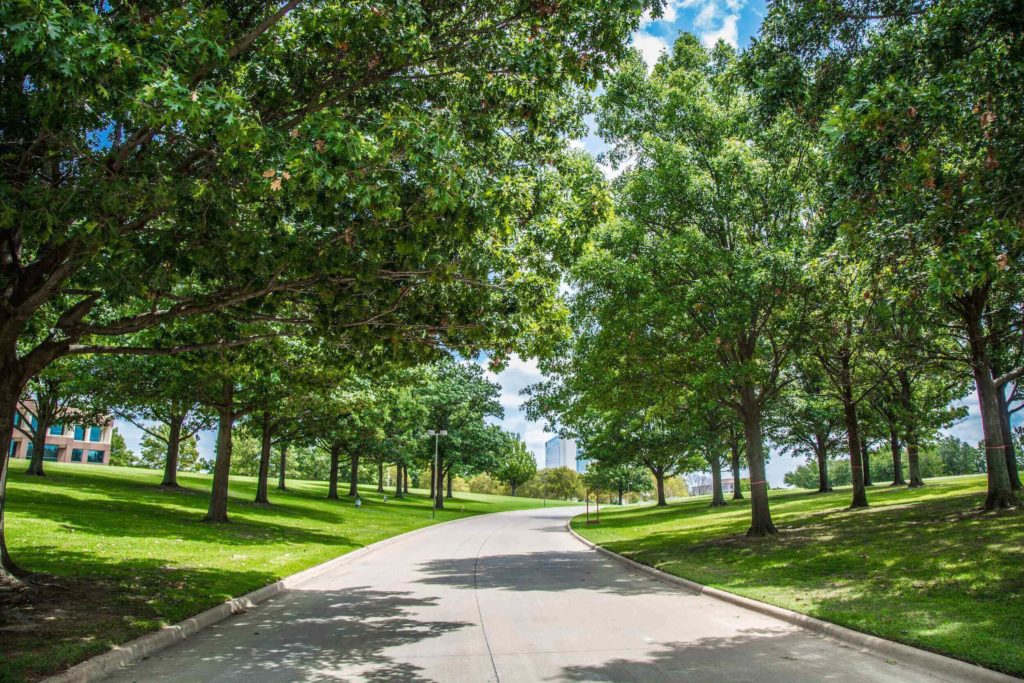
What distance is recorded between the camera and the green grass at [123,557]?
7105 millimetres

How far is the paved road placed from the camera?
246 inches

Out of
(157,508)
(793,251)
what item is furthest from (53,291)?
(157,508)

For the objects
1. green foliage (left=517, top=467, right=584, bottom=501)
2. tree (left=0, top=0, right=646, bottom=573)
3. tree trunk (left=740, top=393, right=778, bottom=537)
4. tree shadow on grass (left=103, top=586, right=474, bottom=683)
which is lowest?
green foliage (left=517, top=467, right=584, bottom=501)

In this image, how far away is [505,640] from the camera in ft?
25.3

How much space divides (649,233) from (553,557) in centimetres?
931

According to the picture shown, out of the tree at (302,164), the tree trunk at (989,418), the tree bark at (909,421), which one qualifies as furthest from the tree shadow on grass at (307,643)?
the tree bark at (909,421)

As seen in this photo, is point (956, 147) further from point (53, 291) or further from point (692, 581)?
point (53, 291)

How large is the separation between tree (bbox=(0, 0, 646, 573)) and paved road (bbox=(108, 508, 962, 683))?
4024mm

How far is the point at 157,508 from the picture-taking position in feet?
77.7

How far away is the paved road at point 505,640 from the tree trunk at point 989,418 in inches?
362

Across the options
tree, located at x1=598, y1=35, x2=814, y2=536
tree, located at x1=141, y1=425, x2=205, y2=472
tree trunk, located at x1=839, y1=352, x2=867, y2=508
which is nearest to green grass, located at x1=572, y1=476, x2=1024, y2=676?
tree, located at x1=598, y1=35, x2=814, y2=536

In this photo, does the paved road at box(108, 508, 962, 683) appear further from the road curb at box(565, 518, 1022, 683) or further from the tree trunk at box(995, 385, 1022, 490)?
the tree trunk at box(995, 385, 1022, 490)

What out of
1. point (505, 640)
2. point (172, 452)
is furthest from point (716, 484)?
point (505, 640)

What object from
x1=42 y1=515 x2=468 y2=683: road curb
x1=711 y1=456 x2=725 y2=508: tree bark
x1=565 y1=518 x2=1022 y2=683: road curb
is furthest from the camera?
x1=711 y1=456 x2=725 y2=508: tree bark
